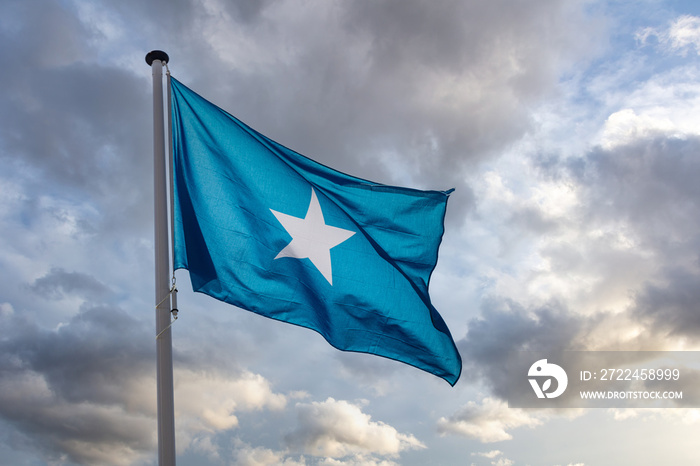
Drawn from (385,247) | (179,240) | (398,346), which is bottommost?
(398,346)

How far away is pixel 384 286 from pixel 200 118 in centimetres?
577

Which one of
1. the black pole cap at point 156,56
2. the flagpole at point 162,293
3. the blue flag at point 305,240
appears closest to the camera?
the flagpole at point 162,293

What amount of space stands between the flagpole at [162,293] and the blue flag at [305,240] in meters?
0.34

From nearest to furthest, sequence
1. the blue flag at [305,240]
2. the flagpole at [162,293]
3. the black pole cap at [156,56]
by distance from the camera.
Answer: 1. the flagpole at [162,293]
2. the blue flag at [305,240]
3. the black pole cap at [156,56]

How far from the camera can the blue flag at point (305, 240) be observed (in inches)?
513

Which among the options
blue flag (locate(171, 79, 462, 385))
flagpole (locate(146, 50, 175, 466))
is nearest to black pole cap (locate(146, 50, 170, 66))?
flagpole (locate(146, 50, 175, 466))

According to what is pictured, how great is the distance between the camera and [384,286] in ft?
50.4

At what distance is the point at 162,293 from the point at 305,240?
3934mm

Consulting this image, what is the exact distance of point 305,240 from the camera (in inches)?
578

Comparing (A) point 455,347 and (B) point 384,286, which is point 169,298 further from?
(A) point 455,347

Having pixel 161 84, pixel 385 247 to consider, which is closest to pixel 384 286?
pixel 385 247

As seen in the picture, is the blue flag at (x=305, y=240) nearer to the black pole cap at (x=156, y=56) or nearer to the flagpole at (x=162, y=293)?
the flagpole at (x=162, y=293)

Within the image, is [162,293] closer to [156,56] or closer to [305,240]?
[305,240]

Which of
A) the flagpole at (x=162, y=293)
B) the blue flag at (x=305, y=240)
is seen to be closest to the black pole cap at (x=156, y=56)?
the flagpole at (x=162, y=293)
